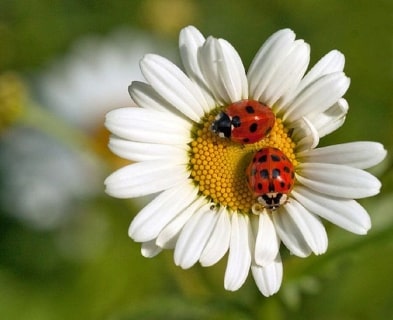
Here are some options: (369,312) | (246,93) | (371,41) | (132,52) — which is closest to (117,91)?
(132,52)

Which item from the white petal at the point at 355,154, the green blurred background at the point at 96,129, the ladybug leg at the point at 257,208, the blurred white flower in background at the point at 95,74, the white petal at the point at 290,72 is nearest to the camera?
the white petal at the point at 355,154

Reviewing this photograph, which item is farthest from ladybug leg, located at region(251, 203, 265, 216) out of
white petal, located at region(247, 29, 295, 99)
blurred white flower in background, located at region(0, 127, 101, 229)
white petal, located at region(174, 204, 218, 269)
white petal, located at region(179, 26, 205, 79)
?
blurred white flower in background, located at region(0, 127, 101, 229)

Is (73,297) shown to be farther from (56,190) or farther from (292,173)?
(292,173)

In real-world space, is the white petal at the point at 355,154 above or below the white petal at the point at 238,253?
above

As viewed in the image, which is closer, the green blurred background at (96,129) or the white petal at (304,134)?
the white petal at (304,134)

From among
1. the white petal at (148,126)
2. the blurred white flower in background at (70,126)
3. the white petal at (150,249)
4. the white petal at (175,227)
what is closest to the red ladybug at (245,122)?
the white petal at (148,126)

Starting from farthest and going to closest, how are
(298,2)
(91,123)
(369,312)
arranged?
(298,2) < (91,123) < (369,312)

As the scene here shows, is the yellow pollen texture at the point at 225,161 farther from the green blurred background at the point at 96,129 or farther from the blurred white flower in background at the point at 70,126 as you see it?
the blurred white flower in background at the point at 70,126
